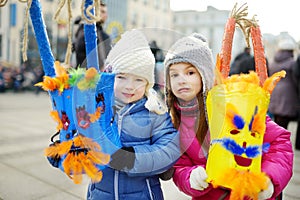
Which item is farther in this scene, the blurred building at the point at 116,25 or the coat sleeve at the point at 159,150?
the blurred building at the point at 116,25

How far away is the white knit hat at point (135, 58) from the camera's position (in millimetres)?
1283

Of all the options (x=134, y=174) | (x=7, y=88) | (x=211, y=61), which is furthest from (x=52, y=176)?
(x=7, y=88)

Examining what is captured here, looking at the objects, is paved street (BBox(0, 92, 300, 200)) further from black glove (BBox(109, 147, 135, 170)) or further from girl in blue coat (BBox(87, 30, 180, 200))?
black glove (BBox(109, 147, 135, 170))

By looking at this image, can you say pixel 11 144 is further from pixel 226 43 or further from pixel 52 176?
pixel 226 43

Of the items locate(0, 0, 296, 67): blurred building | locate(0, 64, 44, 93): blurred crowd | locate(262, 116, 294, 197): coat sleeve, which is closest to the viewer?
locate(262, 116, 294, 197): coat sleeve

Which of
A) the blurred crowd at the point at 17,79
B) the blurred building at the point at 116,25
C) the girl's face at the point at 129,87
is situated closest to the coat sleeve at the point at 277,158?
the blurred building at the point at 116,25

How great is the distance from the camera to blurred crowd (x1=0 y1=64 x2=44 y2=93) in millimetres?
13336

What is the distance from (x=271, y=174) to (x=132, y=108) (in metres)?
0.55

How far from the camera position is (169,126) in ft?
4.36

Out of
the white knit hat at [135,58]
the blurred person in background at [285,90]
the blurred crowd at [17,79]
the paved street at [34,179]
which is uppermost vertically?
the white knit hat at [135,58]

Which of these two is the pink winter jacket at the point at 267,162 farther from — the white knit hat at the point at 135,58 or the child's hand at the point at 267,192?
the white knit hat at the point at 135,58

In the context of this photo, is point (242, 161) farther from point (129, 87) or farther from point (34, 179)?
point (34, 179)

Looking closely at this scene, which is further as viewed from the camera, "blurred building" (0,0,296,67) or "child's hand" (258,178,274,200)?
"blurred building" (0,0,296,67)

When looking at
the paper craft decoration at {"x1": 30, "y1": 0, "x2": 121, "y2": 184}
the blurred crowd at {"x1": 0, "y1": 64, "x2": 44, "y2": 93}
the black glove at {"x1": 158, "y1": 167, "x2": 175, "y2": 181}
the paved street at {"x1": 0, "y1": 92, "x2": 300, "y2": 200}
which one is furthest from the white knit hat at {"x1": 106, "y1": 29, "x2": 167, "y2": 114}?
the blurred crowd at {"x1": 0, "y1": 64, "x2": 44, "y2": 93}
